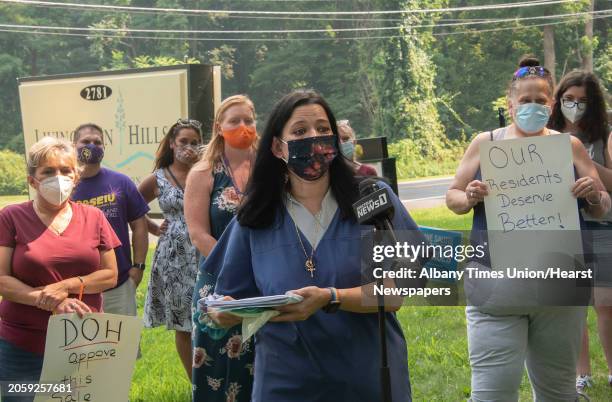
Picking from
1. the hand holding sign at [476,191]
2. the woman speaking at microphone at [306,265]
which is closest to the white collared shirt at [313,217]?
the woman speaking at microphone at [306,265]

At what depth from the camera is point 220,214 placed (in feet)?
16.7

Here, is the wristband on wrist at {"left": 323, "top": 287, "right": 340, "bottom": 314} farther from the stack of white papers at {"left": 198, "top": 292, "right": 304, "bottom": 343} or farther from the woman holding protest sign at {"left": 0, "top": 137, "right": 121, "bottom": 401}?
the woman holding protest sign at {"left": 0, "top": 137, "right": 121, "bottom": 401}

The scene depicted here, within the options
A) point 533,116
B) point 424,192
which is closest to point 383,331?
point 533,116

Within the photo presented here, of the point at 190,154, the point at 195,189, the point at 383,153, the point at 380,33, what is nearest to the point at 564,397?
the point at 195,189

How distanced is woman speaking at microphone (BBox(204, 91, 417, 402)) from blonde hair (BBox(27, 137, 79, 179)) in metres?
1.40

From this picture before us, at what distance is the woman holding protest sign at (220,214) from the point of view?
15.4 feet

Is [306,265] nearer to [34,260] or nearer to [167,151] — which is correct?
[34,260]

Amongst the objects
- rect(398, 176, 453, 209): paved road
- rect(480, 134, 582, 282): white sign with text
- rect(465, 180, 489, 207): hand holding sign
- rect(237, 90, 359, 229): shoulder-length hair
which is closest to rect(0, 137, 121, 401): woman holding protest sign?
rect(237, 90, 359, 229): shoulder-length hair

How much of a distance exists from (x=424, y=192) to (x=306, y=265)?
26762mm

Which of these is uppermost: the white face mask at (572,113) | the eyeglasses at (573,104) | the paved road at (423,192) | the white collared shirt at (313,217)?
the paved road at (423,192)

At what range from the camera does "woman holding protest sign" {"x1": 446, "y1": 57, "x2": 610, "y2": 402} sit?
418cm

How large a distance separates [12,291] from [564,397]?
9.10 ft

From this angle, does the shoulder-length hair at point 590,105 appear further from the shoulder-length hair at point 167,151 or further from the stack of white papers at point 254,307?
Result: the stack of white papers at point 254,307

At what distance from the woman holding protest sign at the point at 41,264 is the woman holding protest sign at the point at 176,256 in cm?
181
